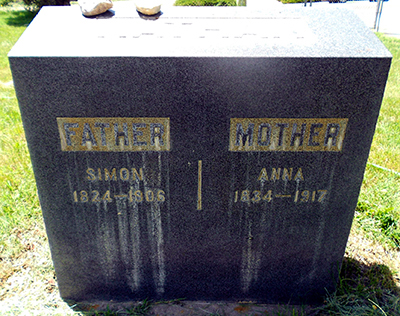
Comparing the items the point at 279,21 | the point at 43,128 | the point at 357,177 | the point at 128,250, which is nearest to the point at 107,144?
the point at 43,128

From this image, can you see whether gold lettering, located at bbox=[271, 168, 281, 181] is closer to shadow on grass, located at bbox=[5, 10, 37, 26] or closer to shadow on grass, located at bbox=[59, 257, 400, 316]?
shadow on grass, located at bbox=[59, 257, 400, 316]

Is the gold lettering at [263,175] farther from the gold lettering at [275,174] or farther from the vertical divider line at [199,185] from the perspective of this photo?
the vertical divider line at [199,185]

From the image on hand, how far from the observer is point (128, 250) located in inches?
102

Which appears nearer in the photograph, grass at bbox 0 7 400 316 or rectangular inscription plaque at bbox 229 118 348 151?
rectangular inscription plaque at bbox 229 118 348 151

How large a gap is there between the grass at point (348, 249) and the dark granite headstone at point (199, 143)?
0.61 feet

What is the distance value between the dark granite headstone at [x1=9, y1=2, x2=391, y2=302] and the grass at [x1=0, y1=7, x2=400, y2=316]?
0.61 feet

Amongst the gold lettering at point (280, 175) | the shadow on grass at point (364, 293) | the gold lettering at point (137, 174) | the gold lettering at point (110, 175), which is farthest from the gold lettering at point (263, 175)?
the shadow on grass at point (364, 293)

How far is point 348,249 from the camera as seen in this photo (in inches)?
126

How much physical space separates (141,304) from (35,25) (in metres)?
2.09

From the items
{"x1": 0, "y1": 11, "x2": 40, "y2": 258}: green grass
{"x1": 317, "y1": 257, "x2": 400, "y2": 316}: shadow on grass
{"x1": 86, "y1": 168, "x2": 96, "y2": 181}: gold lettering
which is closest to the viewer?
{"x1": 86, "y1": 168, "x2": 96, "y2": 181}: gold lettering

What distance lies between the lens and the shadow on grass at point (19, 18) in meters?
13.3

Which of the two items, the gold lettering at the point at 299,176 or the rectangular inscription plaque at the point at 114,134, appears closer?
the rectangular inscription plaque at the point at 114,134

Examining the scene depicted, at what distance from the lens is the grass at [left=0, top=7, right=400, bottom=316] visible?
266 cm

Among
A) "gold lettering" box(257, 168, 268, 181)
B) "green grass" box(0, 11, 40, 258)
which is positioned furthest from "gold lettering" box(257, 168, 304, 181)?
"green grass" box(0, 11, 40, 258)
